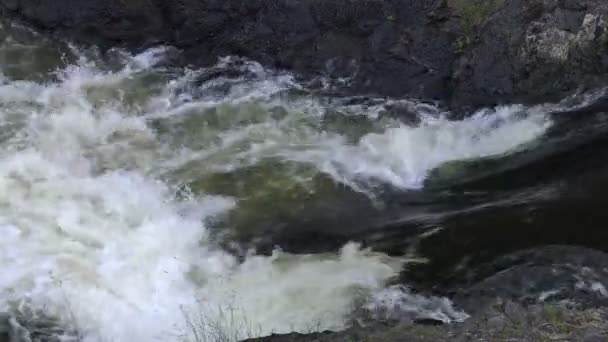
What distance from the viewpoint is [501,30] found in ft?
25.5

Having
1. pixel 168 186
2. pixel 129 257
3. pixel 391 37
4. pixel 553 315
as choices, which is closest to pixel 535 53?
pixel 391 37

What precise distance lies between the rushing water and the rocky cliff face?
29 cm

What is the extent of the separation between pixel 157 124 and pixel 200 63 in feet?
4.07

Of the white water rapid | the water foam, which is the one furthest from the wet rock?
the water foam

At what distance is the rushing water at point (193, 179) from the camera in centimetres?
636

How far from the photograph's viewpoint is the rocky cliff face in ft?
25.2

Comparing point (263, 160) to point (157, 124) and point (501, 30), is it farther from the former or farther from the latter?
point (501, 30)

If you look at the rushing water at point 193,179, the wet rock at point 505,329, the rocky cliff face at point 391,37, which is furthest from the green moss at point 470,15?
the wet rock at point 505,329

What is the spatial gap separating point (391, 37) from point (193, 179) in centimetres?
330

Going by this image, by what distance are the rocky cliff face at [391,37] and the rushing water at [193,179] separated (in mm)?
293

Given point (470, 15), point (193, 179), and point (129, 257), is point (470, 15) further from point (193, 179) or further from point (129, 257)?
point (129, 257)

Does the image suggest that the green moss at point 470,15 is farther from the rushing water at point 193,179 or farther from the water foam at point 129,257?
the water foam at point 129,257

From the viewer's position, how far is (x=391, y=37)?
8.25 meters


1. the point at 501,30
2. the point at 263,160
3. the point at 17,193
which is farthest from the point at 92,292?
the point at 501,30
